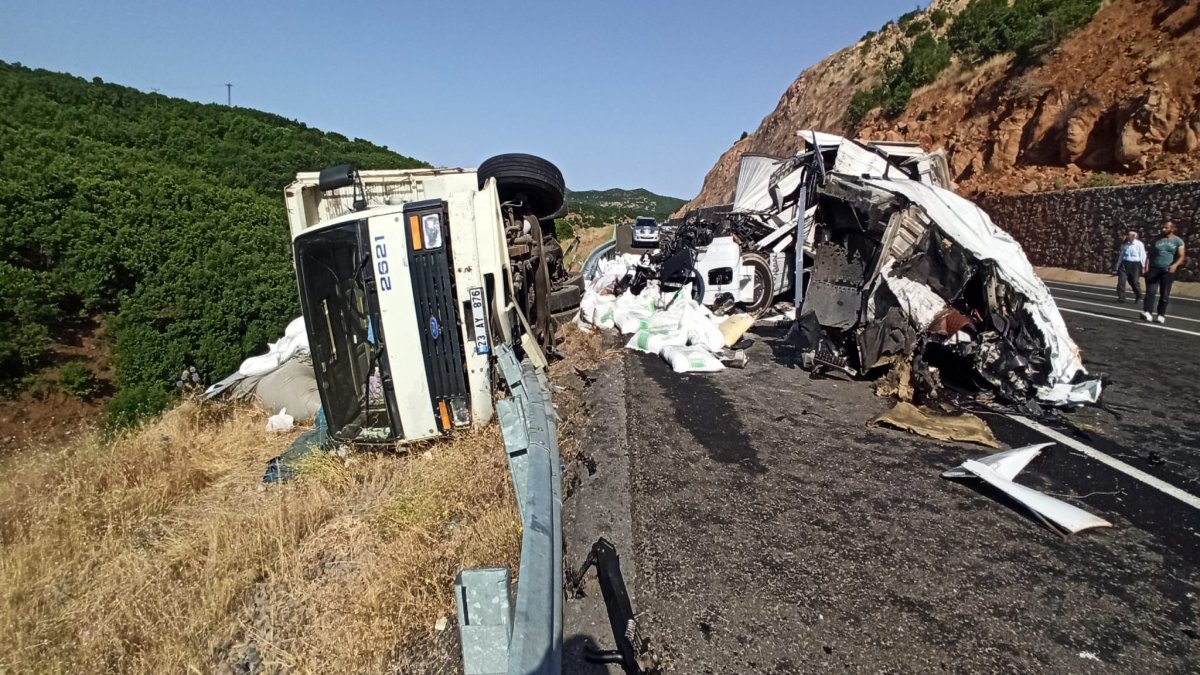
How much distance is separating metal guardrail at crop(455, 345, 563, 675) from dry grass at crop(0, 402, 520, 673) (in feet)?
2.01

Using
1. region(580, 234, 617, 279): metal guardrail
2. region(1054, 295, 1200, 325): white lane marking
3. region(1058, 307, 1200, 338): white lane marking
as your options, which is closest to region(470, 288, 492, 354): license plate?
region(580, 234, 617, 279): metal guardrail

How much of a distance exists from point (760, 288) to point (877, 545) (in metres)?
7.17

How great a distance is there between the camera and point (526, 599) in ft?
5.45

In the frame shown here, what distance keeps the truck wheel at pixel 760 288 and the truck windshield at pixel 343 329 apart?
6800 mm

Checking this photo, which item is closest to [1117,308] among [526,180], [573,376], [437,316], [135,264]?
[573,376]

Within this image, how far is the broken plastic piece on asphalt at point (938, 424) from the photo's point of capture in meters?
4.36

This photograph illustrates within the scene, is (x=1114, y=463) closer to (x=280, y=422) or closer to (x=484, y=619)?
(x=484, y=619)

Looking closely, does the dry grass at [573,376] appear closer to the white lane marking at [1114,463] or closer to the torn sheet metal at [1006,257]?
the white lane marking at [1114,463]

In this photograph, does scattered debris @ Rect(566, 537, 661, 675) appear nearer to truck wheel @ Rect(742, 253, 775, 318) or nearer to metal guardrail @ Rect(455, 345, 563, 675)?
metal guardrail @ Rect(455, 345, 563, 675)

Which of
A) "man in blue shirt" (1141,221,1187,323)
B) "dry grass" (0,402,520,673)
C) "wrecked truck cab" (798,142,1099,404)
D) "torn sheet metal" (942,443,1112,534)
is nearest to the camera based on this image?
"dry grass" (0,402,520,673)

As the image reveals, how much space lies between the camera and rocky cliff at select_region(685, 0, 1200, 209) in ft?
57.6

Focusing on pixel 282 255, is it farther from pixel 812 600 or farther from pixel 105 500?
pixel 812 600

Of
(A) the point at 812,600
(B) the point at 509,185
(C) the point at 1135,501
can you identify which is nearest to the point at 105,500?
(B) the point at 509,185

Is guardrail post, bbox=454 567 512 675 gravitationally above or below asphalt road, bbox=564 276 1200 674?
above
